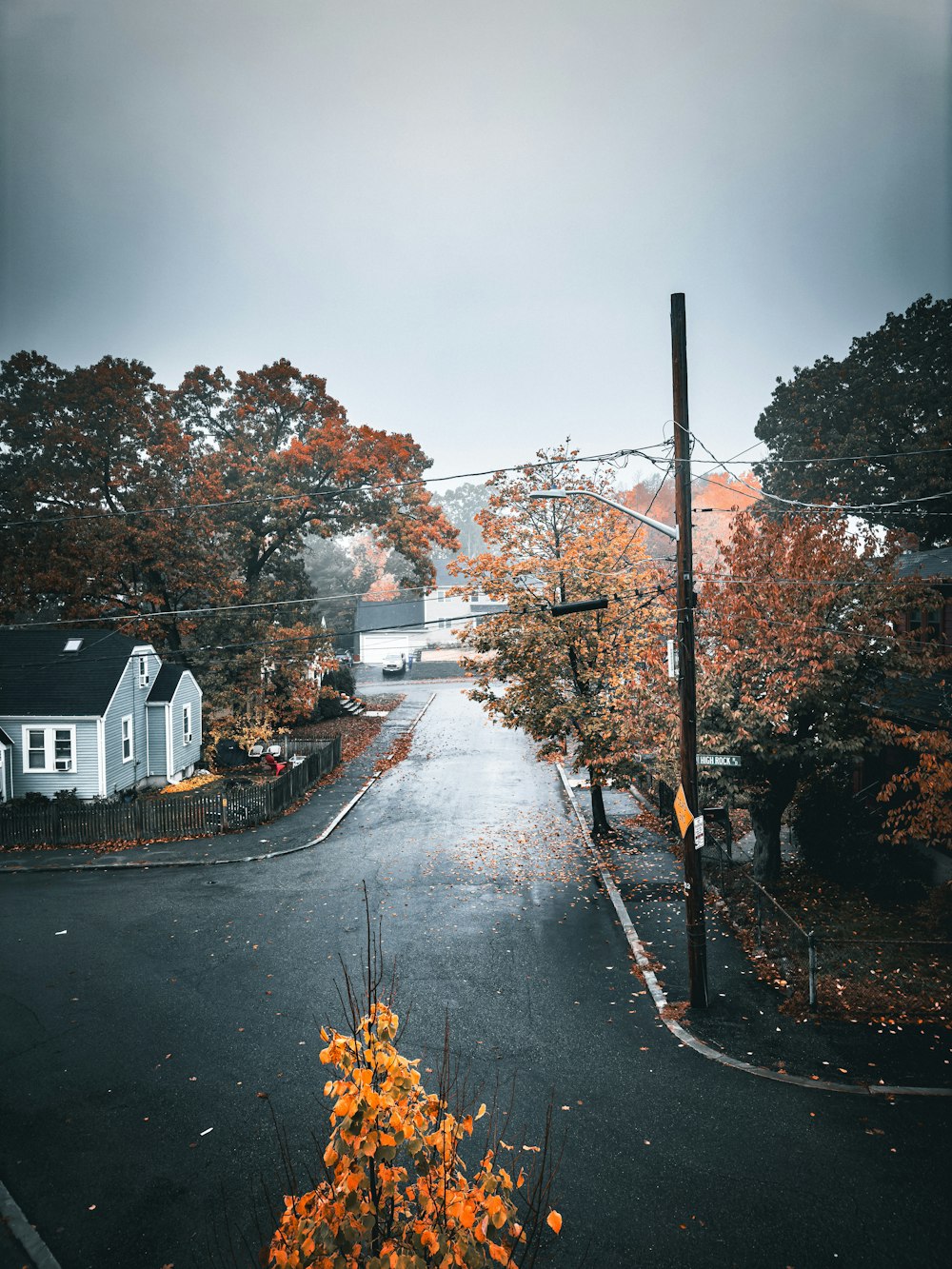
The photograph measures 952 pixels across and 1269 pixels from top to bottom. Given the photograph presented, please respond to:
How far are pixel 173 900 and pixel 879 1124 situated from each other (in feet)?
45.6

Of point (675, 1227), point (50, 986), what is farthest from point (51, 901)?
point (675, 1227)

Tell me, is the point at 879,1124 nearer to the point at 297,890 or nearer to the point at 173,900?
the point at 297,890

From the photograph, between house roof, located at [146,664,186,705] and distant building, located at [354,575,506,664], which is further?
A: distant building, located at [354,575,506,664]

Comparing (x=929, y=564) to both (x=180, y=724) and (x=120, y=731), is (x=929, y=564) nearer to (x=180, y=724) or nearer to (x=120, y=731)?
(x=120, y=731)

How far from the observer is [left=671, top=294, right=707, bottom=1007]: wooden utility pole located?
10.8 meters

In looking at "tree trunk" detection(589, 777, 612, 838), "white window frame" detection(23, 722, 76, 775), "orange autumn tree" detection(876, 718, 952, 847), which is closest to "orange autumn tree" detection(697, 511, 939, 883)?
"orange autumn tree" detection(876, 718, 952, 847)

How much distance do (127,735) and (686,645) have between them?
22.6 m

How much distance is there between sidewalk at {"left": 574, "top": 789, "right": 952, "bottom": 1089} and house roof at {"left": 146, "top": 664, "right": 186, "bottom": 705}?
20.8m

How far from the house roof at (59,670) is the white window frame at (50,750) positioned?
478mm

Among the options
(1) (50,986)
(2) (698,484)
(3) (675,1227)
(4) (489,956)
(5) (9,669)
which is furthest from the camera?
(2) (698,484)

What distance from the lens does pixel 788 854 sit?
1809 centimetres

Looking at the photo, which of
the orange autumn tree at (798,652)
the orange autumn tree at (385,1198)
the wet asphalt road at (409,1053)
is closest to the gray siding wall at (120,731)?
the wet asphalt road at (409,1053)

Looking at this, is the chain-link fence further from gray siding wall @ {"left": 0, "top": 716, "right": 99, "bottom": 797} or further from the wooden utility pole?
gray siding wall @ {"left": 0, "top": 716, "right": 99, "bottom": 797}

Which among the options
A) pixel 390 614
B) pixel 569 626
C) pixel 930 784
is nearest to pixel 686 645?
pixel 930 784
